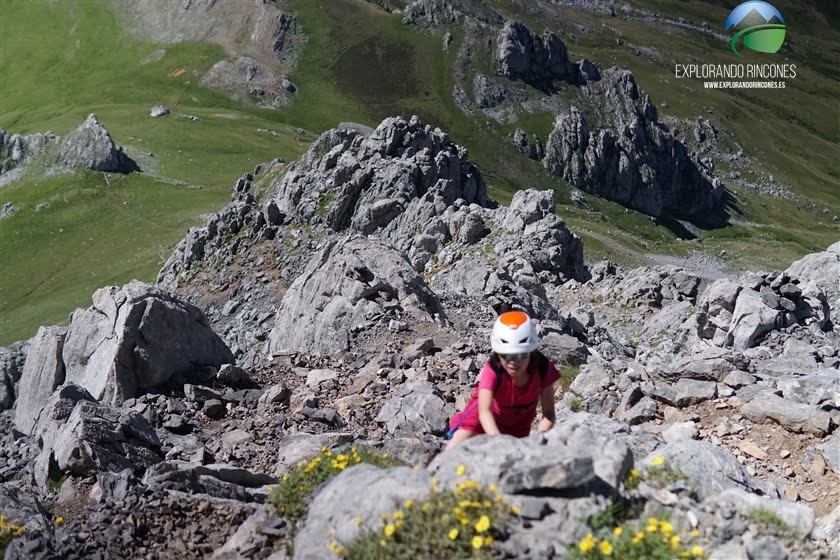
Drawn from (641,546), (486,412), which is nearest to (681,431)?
(486,412)

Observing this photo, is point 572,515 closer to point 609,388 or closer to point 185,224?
point 609,388

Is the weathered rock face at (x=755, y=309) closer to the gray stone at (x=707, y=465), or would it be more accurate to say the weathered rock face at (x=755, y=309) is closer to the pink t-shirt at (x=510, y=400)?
the gray stone at (x=707, y=465)

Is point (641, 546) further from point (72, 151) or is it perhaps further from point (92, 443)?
point (72, 151)

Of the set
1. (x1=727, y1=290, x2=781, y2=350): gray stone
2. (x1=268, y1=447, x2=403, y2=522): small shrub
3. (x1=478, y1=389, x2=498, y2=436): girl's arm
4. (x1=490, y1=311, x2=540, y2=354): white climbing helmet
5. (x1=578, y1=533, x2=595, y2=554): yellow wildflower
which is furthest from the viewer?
(x1=727, y1=290, x2=781, y2=350): gray stone

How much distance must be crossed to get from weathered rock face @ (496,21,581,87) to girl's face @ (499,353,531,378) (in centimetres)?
17702

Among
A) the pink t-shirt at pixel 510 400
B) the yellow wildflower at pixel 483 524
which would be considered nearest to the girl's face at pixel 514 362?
the pink t-shirt at pixel 510 400

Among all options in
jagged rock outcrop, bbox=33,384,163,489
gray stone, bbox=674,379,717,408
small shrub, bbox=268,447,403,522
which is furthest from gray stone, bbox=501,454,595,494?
jagged rock outcrop, bbox=33,384,163,489

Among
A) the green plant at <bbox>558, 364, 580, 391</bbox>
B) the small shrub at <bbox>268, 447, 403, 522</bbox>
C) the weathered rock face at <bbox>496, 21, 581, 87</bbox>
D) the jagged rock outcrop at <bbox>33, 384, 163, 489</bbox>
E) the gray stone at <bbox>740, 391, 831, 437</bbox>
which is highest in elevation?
the weathered rock face at <bbox>496, 21, 581, 87</bbox>

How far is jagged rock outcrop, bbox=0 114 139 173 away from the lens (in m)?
117

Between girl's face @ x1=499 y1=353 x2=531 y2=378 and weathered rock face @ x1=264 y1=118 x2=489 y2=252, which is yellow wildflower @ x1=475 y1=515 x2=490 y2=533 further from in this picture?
weathered rock face @ x1=264 y1=118 x2=489 y2=252

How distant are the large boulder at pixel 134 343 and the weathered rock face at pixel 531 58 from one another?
164 m

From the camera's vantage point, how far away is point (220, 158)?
132750mm

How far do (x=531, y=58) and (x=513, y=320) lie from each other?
17982 centimetres

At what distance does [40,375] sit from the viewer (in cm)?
2814
